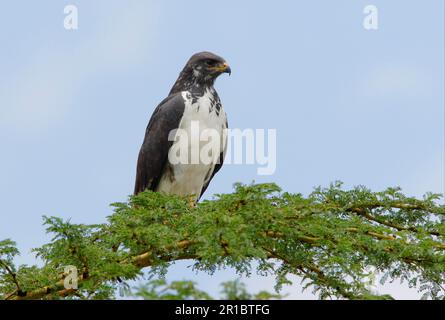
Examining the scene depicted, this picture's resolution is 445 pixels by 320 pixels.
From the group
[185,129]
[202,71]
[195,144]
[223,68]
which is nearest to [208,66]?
[202,71]

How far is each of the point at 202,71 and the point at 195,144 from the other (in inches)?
54.3

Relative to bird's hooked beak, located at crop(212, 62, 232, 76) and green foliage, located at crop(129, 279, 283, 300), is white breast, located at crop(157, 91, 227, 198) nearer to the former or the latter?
bird's hooked beak, located at crop(212, 62, 232, 76)

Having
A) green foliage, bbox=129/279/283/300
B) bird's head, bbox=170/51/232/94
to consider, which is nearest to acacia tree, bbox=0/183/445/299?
green foliage, bbox=129/279/283/300

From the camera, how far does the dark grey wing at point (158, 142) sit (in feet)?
40.9

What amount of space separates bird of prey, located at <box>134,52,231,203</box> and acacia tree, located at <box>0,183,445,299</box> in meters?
3.37

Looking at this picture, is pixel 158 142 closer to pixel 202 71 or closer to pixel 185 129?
pixel 185 129

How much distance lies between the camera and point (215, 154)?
1280 cm

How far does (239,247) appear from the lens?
23.7 ft

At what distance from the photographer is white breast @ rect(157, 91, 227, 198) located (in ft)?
40.7

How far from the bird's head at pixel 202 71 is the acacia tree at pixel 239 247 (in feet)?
14.1

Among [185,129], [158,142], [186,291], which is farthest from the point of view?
[158,142]
